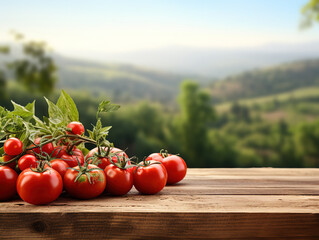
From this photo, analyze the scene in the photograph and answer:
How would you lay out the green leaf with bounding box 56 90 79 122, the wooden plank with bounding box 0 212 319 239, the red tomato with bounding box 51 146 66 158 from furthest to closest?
the green leaf with bounding box 56 90 79 122 → the red tomato with bounding box 51 146 66 158 → the wooden plank with bounding box 0 212 319 239

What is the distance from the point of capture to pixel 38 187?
0.94 m

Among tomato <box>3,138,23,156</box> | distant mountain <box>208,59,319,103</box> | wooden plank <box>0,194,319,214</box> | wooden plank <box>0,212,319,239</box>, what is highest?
distant mountain <box>208,59,319,103</box>

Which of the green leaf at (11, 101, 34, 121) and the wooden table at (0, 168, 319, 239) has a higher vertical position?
the green leaf at (11, 101, 34, 121)

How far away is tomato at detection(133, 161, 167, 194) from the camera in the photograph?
1080mm

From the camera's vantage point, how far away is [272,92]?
9.40 m

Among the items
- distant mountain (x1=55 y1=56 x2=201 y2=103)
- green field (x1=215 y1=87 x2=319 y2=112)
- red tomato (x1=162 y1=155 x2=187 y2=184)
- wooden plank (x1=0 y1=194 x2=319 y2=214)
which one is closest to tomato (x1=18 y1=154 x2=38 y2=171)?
wooden plank (x1=0 y1=194 x2=319 y2=214)

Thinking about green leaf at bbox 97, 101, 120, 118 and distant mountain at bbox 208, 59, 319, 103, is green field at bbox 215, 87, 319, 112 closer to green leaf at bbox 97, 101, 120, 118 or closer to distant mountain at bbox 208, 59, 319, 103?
distant mountain at bbox 208, 59, 319, 103

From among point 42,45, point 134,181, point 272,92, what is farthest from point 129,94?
point 134,181

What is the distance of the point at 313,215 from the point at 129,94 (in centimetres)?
819

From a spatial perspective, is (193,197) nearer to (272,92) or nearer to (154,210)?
(154,210)

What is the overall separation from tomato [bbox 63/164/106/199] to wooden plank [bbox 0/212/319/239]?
5.1 inches

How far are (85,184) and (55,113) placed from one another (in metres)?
0.33

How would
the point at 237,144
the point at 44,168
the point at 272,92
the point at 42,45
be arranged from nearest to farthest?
the point at 44,168 → the point at 42,45 → the point at 237,144 → the point at 272,92

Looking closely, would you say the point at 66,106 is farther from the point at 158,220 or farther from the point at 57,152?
the point at 158,220
